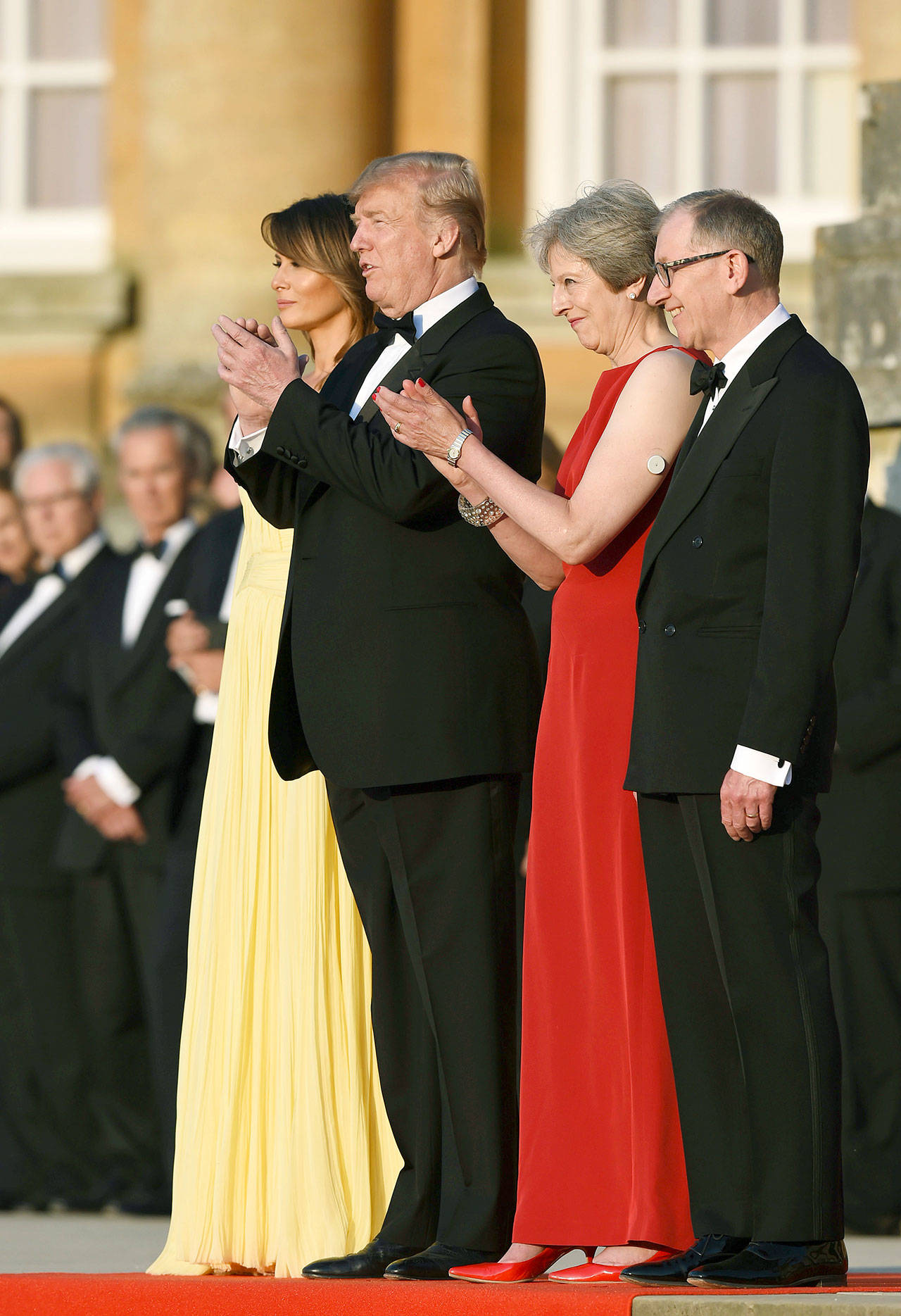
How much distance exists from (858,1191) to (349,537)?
2.71m

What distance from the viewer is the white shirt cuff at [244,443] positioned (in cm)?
404

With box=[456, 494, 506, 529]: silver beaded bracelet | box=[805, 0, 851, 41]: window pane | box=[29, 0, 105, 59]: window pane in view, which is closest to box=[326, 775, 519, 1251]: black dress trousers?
box=[456, 494, 506, 529]: silver beaded bracelet

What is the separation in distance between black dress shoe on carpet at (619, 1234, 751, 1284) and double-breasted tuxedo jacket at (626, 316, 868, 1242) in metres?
0.03

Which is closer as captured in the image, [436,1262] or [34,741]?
[436,1262]

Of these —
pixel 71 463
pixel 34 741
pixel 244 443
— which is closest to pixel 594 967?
pixel 244 443

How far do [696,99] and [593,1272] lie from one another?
8.12 metres

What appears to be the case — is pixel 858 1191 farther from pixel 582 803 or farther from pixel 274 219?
pixel 274 219

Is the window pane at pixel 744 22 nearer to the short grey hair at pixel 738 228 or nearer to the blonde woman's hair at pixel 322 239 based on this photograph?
the blonde woman's hair at pixel 322 239

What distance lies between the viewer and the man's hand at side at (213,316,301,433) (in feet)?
13.0

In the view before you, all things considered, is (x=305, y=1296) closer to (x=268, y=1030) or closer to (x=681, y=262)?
(x=268, y=1030)

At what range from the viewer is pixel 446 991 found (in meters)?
3.84

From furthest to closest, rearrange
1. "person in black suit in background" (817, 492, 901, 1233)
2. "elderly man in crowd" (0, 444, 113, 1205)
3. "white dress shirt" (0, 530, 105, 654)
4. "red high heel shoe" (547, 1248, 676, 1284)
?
"white dress shirt" (0, 530, 105, 654), "elderly man in crowd" (0, 444, 113, 1205), "person in black suit in background" (817, 492, 901, 1233), "red high heel shoe" (547, 1248, 676, 1284)

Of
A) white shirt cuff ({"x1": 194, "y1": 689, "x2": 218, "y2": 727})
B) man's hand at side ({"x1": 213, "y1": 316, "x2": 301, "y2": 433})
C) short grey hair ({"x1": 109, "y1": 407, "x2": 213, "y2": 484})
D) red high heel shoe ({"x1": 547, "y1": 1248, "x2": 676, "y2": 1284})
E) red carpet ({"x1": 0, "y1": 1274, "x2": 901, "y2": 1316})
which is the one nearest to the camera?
red carpet ({"x1": 0, "y1": 1274, "x2": 901, "y2": 1316})

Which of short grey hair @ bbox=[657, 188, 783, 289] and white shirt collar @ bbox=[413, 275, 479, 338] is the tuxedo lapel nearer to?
short grey hair @ bbox=[657, 188, 783, 289]
